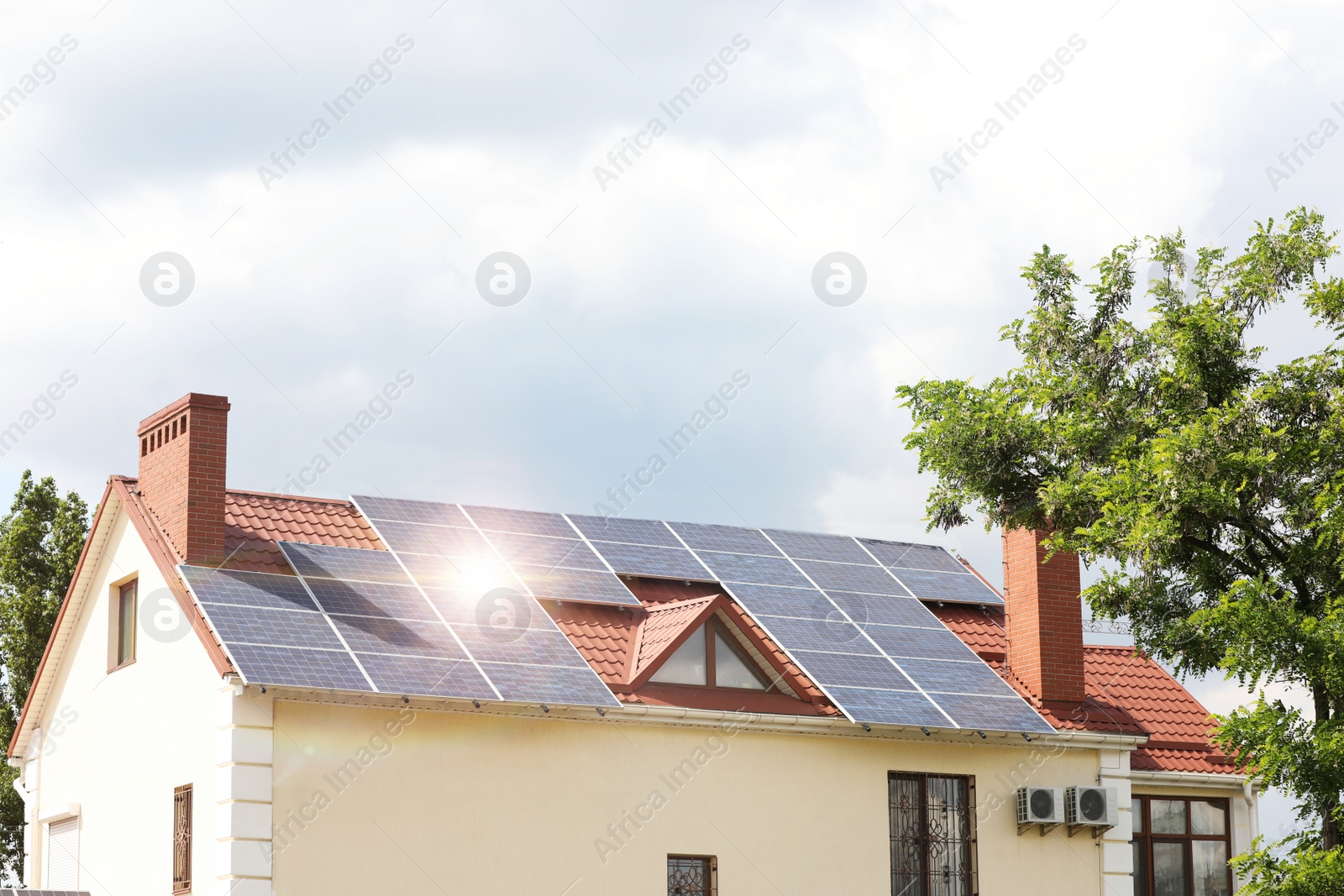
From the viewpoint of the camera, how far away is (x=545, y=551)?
2314cm

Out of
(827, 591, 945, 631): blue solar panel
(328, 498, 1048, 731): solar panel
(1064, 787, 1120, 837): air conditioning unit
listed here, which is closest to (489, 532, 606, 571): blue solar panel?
(328, 498, 1048, 731): solar panel

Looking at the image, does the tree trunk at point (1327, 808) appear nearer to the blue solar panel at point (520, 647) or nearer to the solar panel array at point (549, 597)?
the solar panel array at point (549, 597)

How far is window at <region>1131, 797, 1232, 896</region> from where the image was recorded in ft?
78.3

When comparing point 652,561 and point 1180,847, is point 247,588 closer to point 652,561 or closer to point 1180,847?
point 652,561

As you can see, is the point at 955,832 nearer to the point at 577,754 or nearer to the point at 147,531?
the point at 577,754

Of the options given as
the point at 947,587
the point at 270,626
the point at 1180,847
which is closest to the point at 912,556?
the point at 947,587

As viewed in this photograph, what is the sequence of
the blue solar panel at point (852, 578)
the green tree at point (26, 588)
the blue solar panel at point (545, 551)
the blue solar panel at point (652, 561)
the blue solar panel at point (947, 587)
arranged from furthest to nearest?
the green tree at point (26, 588)
the blue solar panel at point (947, 587)
the blue solar panel at point (852, 578)
the blue solar panel at point (652, 561)
the blue solar panel at point (545, 551)

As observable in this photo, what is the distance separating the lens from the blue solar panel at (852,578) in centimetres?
2464

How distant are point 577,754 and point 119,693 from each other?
646 cm

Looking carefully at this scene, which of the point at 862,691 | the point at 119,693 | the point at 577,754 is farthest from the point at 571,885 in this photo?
the point at 119,693

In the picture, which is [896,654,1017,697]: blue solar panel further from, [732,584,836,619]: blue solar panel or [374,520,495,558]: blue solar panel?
[374,520,495,558]: blue solar panel

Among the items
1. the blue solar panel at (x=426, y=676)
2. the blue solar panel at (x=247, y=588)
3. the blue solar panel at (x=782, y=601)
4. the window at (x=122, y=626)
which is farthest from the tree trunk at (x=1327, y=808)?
the window at (x=122, y=626)

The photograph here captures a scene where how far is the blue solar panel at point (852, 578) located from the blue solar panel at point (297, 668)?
26.8ft

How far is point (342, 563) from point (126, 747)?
3.71 m
